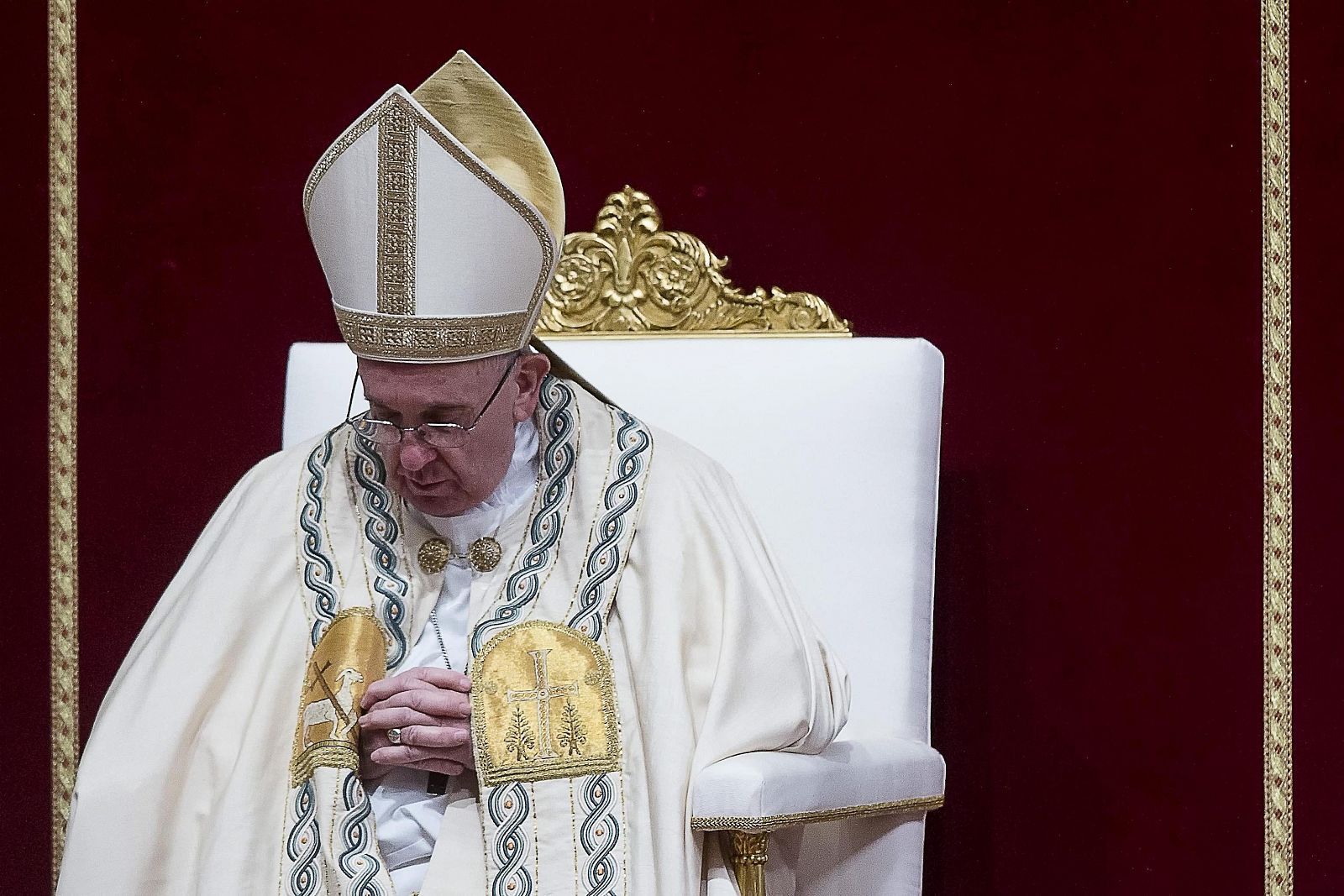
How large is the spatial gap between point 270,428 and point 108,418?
34 cm

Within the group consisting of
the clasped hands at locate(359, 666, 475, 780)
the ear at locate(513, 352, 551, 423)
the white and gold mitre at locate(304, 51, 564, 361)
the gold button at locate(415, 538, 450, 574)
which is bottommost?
the clasped hands at locate(359, 666, 475, 780)

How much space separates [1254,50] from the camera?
3637 millimetres

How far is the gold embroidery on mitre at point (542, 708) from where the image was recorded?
2.77m

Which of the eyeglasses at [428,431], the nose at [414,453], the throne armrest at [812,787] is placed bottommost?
the throne armrest at [812,787]

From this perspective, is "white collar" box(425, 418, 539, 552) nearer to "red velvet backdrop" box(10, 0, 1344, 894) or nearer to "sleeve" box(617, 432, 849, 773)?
"sleeve" box(617, 432, 849, 773)

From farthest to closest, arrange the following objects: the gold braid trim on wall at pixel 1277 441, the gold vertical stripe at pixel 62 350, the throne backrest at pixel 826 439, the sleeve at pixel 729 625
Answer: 1. the gold vertical stripe at pixel 62 350
2. the gold braid trim on wall at pixel 1277 441
3. the throne backrest at pixel 826 439
4. the sleeve at pixel 729 625

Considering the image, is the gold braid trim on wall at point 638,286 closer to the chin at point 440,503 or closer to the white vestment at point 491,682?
the white vestment at point 491,682

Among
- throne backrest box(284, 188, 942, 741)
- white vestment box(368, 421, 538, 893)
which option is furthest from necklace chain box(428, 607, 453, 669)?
throne backrest box(284, 188, 942, 741)

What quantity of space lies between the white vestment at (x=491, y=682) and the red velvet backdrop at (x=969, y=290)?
557 millimetres

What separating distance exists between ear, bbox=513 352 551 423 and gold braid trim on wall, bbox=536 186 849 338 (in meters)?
0.70

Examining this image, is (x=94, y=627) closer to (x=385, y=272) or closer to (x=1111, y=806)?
(x=385, y=272)

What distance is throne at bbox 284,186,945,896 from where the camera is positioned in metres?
3.12

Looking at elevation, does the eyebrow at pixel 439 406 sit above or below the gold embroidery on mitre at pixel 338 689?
above

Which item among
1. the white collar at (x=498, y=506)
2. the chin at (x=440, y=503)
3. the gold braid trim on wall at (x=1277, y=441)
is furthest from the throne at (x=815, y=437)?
the gold braid trim on wall at (x=1277, y=441)
